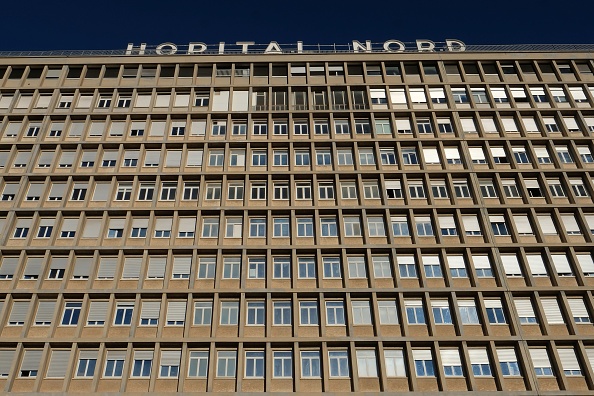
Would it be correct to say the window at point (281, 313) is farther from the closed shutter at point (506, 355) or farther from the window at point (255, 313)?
the closed shutter at point (506, 355)

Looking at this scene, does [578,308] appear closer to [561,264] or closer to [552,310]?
[552,310]

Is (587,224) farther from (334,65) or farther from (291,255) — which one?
(334,65)

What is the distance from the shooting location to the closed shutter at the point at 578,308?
25766 millimetres

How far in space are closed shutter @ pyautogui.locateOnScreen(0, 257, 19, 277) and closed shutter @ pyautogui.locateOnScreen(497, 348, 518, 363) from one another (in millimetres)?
24318

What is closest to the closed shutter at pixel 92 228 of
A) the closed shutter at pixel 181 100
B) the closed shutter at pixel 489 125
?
→ the closed shutter at pixel 181 100

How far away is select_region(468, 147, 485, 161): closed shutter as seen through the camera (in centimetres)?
3177

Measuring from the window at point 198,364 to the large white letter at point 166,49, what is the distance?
2168 cm

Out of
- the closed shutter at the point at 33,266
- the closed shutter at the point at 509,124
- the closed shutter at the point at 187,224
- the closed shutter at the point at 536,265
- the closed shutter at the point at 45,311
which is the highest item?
the closed shutter at the point at 509,124

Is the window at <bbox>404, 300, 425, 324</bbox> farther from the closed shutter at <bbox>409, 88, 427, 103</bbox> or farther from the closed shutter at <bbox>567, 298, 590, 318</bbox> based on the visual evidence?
the closed shutter at <bbox>409, 88, 427, 103</bbox>

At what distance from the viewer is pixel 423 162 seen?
31359 millimetres

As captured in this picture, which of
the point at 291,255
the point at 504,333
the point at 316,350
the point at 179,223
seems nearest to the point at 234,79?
the point at 179,223

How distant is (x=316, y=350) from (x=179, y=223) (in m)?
10.3

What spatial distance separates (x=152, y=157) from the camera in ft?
106

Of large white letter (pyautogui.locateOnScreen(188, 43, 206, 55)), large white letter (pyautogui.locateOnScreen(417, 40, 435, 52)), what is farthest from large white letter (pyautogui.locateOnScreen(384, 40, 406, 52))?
large white letter (pyautogui.locateOnScreen(188, 43, 206, 55))
